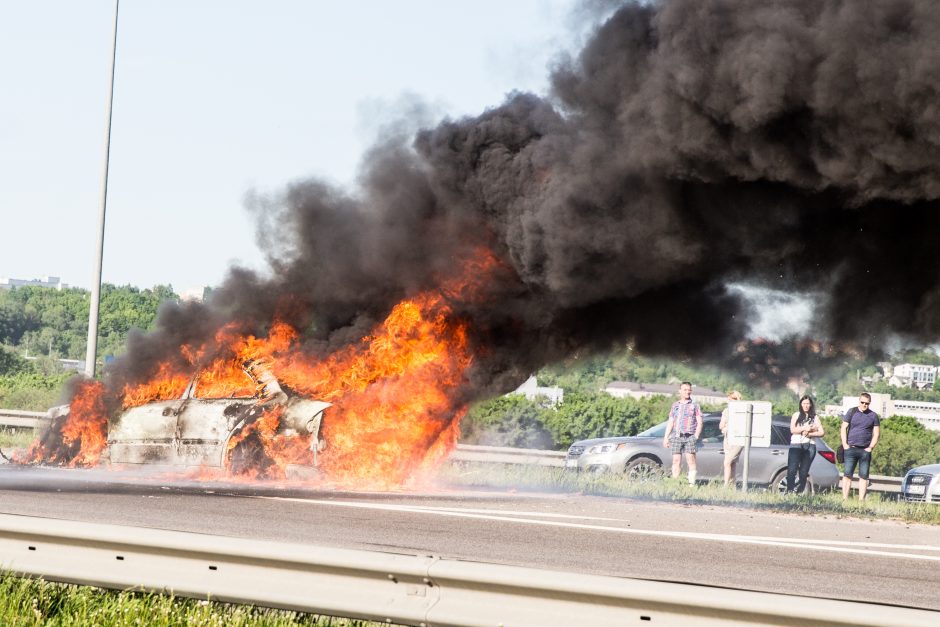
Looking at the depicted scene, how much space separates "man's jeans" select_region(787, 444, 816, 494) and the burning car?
757 centimetres

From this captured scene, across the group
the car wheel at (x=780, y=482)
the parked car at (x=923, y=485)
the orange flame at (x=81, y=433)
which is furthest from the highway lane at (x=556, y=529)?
the parked car at (x=923, y=485)

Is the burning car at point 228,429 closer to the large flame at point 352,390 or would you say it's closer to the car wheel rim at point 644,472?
the large flame at point 352,390

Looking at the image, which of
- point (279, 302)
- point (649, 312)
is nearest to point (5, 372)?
point (279, 302)

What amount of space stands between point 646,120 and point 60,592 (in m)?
9.63

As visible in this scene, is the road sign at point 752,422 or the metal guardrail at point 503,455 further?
the metal guardrail at point 503,455

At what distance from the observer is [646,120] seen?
13.8 meters

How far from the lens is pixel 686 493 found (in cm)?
1609

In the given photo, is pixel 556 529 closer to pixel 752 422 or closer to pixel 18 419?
pixel 752 422

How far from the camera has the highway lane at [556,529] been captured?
28.3ft

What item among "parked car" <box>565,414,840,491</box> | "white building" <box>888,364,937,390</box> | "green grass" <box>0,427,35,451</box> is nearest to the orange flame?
"green grass" <box>0,427,35,451</box>

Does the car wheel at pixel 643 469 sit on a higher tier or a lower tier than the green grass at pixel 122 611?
lower

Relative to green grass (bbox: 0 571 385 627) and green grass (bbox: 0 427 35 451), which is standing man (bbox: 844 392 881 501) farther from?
green grass (bbox: 0 427 35 451)

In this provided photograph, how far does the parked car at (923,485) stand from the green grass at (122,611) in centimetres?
1544

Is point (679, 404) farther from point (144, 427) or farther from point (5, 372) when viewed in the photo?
point (5, 372)
